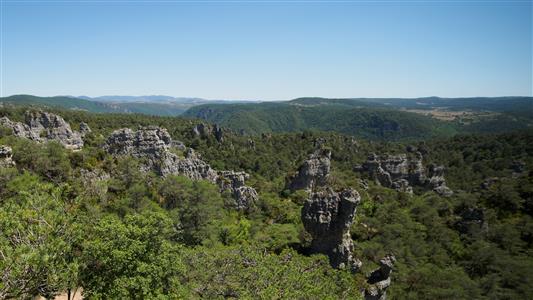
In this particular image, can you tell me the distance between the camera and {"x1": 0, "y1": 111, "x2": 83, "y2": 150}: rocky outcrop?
226 feet

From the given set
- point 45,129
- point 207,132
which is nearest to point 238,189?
point 45,129

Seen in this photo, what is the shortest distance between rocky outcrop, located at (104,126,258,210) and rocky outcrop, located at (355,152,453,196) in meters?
45.5

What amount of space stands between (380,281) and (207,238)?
60.8ft

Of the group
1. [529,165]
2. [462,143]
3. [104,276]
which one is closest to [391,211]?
[104,276]

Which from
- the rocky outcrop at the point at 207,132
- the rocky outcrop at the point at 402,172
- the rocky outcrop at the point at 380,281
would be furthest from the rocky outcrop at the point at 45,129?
the rocky outcrop at the point at 402,172

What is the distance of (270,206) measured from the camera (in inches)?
2441

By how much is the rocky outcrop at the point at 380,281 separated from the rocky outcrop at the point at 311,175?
4061 cm

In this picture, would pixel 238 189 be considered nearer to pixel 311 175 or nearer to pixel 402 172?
Result: pixel 311 175

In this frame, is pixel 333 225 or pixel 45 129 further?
pixel 45 129

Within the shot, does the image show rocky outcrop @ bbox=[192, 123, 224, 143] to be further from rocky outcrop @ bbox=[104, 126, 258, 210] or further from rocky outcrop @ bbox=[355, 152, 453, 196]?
rocky outcrop @ bbox=[104, 126, 258, 210]

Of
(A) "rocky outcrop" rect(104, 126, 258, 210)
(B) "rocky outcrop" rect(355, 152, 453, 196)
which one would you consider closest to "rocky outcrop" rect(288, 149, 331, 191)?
(A) "rocky outcrop" rect(104, 126, 258, 210)

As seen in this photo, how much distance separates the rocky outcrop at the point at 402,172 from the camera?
98.8 m

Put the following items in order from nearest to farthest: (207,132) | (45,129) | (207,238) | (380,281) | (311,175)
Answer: (380,281) → (207,238) → (311,175) → (45,129) → (207,132)

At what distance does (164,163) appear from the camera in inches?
2493
